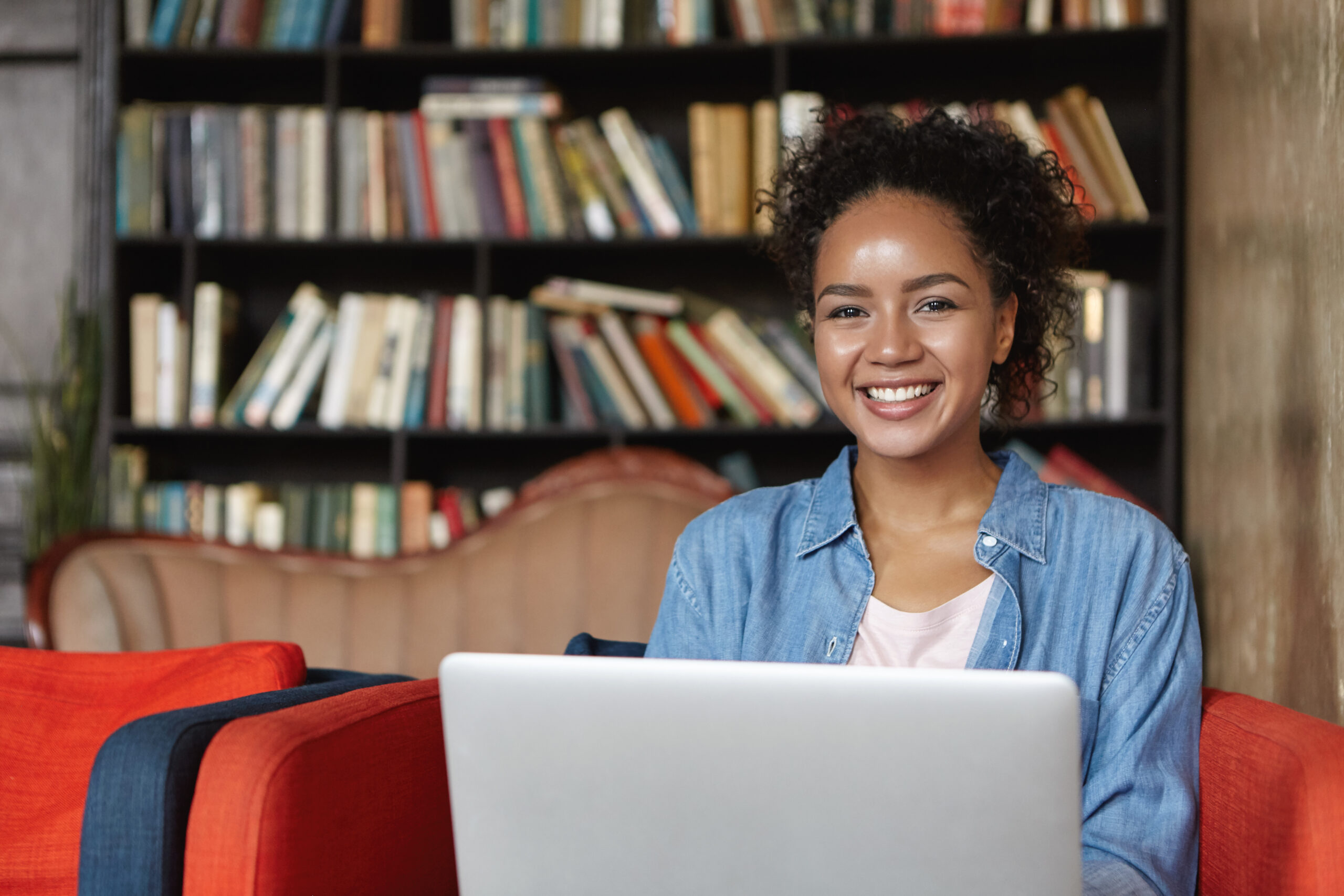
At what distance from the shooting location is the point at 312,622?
82.5 inches

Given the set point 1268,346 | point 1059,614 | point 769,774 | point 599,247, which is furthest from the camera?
point 599,247

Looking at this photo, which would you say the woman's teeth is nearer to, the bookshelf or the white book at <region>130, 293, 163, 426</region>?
the bookshelf

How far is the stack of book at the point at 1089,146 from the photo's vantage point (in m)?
2.32

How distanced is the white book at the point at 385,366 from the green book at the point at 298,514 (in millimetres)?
226

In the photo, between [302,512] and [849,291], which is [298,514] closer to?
[302,512]

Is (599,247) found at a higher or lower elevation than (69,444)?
higher

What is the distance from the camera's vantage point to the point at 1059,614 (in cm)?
110

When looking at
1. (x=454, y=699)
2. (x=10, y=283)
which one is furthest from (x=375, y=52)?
(x=454, y=699)

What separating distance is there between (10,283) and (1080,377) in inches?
102

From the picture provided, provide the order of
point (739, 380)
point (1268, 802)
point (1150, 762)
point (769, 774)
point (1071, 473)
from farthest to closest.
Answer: point (739, 380)
point (1071, 473)
point (1150, 762)
point (1268, 802)
point (769, 774)

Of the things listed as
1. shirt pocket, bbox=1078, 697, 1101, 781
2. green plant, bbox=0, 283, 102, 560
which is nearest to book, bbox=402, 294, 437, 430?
green plant, bbox=0, 283, 102, 560

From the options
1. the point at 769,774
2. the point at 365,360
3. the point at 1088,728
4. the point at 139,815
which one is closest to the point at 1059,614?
the point at 1088,728

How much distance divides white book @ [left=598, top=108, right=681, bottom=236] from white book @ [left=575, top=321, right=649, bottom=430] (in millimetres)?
292

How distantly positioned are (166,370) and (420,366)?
0.58 metres
